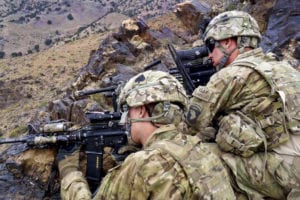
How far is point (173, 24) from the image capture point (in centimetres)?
1553

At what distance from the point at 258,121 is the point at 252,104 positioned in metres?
0.15

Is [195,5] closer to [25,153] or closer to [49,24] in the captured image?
[25,153]

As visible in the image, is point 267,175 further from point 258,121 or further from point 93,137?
point 93,137

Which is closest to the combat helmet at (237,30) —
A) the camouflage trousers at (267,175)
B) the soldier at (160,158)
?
the camouflage trousers at (267,175)

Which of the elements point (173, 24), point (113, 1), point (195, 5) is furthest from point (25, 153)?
point (113, 1)

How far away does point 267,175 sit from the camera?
375 centimetres

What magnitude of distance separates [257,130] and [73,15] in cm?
5526

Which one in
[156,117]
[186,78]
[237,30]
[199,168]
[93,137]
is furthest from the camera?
[186,78]

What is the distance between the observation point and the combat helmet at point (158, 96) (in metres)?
2.89

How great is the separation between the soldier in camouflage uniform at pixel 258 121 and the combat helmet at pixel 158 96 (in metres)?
0.93

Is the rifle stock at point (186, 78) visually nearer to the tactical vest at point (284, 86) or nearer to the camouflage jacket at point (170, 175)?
the tactical vest at point (284, 86)

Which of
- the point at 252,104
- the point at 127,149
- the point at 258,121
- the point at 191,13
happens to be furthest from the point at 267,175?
the point at 191,13

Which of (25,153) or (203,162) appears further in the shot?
(25,153)

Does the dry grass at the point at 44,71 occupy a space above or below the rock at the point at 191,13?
below
